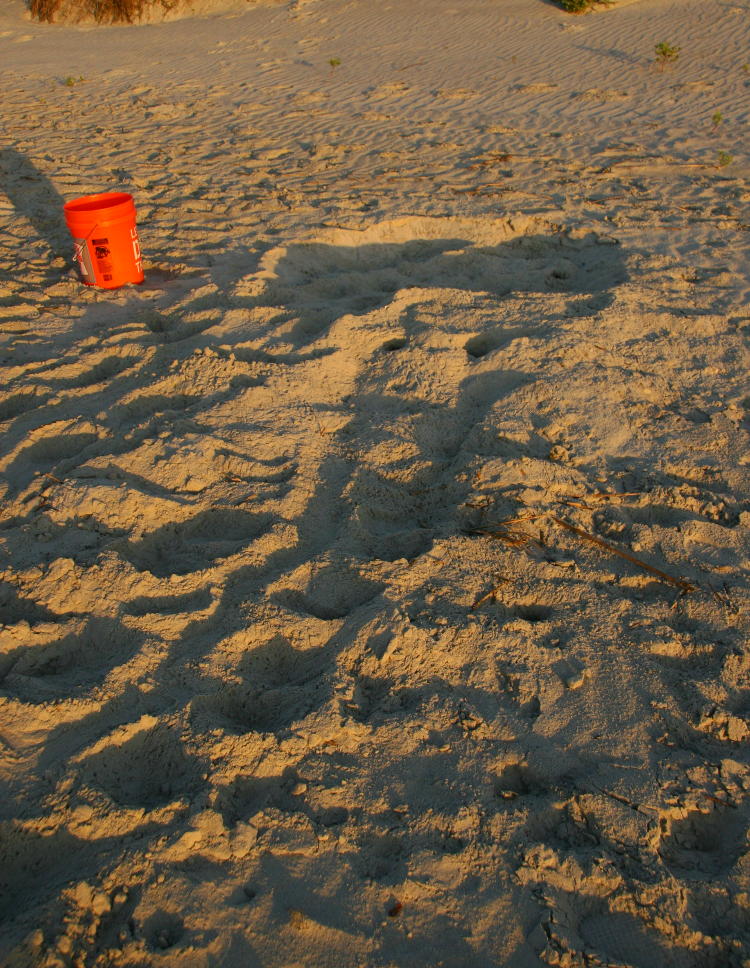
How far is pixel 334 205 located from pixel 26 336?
2.39 meters

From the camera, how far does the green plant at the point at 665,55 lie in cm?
837

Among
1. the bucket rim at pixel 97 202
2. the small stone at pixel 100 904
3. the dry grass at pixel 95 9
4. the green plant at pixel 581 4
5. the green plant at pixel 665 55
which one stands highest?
the dry grass at pixel 95 9

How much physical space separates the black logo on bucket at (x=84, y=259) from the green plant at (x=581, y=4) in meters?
9.86

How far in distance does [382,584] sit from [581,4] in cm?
1155

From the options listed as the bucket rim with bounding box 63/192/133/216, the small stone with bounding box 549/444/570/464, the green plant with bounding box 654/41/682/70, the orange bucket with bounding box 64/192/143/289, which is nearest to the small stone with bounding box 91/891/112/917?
the small stone with bounding box 549/444/570/464

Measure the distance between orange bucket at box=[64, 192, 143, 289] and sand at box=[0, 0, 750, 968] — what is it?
0.11 meters

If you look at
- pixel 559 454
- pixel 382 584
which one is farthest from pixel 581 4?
pixel 382 584

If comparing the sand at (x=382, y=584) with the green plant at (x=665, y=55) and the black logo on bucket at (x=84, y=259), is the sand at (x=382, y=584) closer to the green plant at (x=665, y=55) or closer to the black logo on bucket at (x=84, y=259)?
the black logo on bucket at (x=84, y=259)

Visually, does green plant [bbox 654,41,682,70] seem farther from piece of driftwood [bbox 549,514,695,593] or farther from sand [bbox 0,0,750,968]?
piece of driftwood [bbox 549,514,695,593]

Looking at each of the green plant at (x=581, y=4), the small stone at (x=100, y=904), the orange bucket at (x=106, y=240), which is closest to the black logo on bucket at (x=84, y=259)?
the orange bucket at (x=106, y=240)

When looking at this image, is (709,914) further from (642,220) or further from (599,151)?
(599,151)

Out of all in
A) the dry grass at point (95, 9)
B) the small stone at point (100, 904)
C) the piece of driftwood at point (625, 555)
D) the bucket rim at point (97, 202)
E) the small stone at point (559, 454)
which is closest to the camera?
the small stone at point (100, 904)

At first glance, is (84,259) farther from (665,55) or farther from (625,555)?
(665,55)

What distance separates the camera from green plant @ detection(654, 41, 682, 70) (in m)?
8.37
